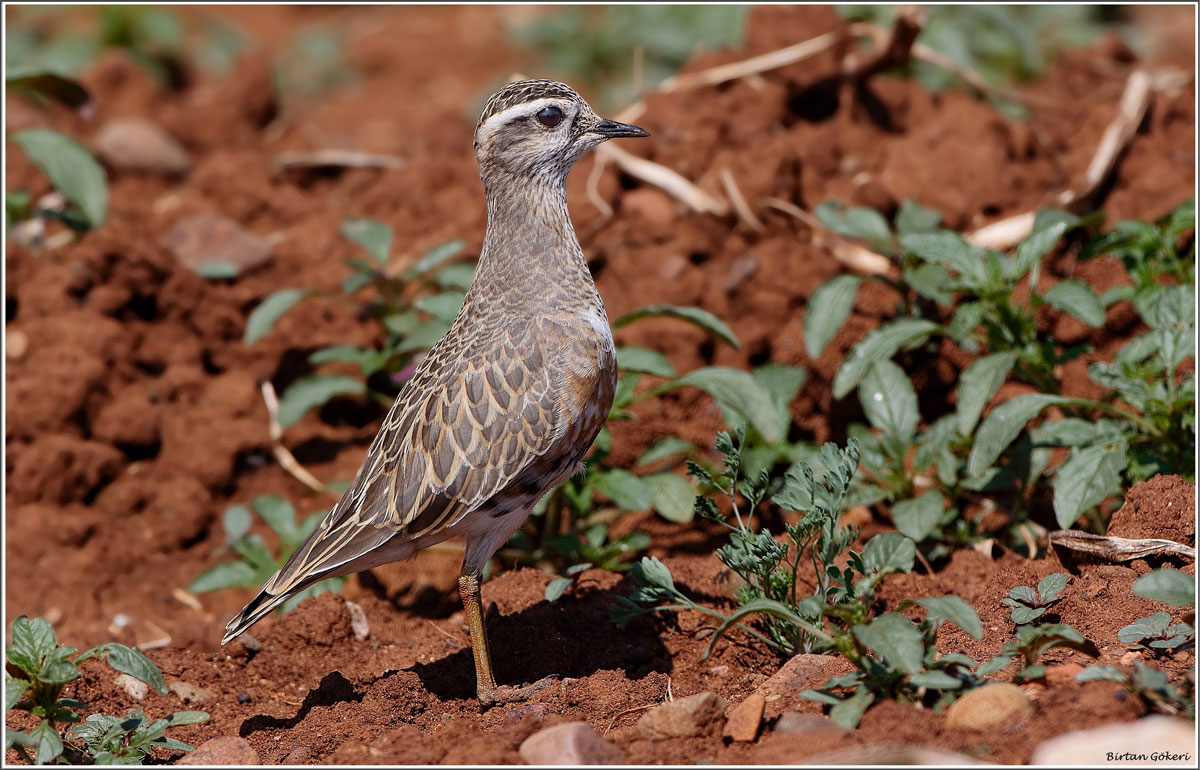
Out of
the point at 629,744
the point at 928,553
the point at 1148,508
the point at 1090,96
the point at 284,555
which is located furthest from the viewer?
the point at 1090,96

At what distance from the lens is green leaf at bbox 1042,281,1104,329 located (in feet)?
18.4

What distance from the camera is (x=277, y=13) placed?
1529 centimetres

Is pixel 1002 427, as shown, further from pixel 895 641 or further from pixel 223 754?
pixel 223 754

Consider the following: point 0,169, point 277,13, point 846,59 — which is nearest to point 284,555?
point 0,169

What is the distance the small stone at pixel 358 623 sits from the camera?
575cm

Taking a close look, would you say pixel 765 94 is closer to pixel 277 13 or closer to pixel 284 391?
pixel 284 391

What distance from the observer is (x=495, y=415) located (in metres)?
5.07

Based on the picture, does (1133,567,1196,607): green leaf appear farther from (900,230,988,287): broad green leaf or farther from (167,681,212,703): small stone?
(167,681,212,703): small stone

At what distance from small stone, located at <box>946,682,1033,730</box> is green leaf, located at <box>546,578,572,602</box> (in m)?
1.98

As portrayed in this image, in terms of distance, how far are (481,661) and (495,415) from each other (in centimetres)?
112

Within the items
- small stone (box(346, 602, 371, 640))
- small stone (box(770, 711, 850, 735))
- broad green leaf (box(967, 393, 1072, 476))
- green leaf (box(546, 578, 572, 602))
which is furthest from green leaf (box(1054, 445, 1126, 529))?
small stone (box(346, 602, 371, 640))

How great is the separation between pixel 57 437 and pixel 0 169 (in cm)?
204

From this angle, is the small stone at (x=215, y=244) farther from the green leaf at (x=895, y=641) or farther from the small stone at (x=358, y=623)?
the green leaf at (x=895, y=641)

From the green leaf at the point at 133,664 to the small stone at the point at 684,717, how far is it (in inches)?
82.6
